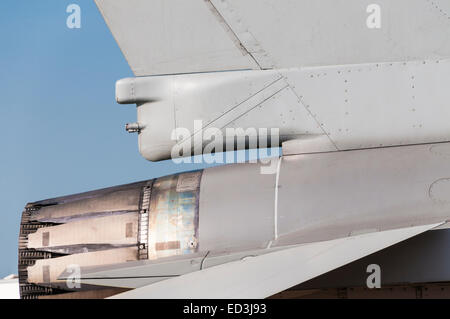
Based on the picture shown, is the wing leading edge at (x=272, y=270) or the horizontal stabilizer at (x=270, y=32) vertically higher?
the horizontal stabilizer at (x=270, y=32)

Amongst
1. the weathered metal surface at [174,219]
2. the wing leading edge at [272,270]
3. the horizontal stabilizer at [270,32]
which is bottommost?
the wing leading edge at [272,270]

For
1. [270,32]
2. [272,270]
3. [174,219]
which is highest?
[270,32]

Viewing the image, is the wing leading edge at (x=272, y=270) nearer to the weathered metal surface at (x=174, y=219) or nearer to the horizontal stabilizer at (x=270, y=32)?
the weathered metal surface at (x=174, y=219)

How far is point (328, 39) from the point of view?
12.9ft

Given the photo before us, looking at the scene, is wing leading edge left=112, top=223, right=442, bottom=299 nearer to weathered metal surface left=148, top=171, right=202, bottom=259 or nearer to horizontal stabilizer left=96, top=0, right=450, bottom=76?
weathered metal surface left=148, top=171, right=202, bottom=259

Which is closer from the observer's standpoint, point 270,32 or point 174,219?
point 174,219

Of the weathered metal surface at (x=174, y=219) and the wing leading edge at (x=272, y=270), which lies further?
the weathered metal surface at (x=174, y=219)

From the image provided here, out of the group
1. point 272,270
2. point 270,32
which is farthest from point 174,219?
point 270,32

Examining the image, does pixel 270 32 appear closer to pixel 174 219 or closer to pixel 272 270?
pixel 174 219

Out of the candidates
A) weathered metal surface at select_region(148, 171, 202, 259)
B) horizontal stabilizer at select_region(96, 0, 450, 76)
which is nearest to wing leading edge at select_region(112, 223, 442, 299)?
weathered metal surface at select_region(148, 171, 202, 259)

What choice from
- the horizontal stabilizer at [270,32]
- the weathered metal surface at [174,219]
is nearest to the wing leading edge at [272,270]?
the weathered metal surface at [174,219]

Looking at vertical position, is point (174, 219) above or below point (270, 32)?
below

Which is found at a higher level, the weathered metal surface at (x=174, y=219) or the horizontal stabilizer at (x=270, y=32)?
the horizontal stabilizer at (x=270, y=32)
